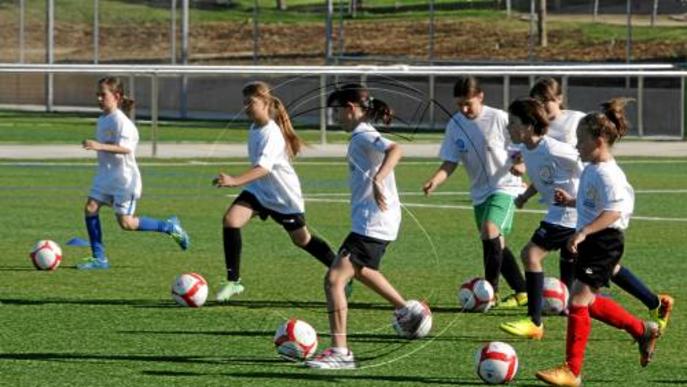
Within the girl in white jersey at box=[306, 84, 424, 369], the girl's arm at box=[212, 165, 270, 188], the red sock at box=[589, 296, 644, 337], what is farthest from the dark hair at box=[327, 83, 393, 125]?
the red sock at box=[589, 296, 644, 337]

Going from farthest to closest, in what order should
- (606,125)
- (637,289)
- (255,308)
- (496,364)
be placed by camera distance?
1. (255,308)
2. (637,289)
3. (606,125)
4. (496,364)

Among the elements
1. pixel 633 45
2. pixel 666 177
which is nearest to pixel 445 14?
pixel 633 45

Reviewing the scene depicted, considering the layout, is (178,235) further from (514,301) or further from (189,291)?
(514,301)

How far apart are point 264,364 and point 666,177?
19569 millimetres

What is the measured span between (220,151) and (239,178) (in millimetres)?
23523

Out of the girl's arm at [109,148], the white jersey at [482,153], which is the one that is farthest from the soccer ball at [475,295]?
the girl's arm at [109,148]

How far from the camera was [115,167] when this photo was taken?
1606 cm

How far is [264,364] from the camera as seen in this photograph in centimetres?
1046

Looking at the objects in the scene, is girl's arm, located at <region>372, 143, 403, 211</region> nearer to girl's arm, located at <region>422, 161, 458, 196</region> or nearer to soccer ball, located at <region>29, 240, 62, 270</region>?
girl's arm, located at <region>422, 161, 458, 196</region>

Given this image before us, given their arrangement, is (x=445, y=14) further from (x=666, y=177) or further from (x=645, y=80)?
(x=666, y=177)

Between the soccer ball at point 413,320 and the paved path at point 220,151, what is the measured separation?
22.0 metres

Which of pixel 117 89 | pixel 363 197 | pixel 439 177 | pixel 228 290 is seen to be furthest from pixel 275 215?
pixel 117 89

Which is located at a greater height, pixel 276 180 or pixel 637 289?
pixel 276 180

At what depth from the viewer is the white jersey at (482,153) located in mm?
13336
